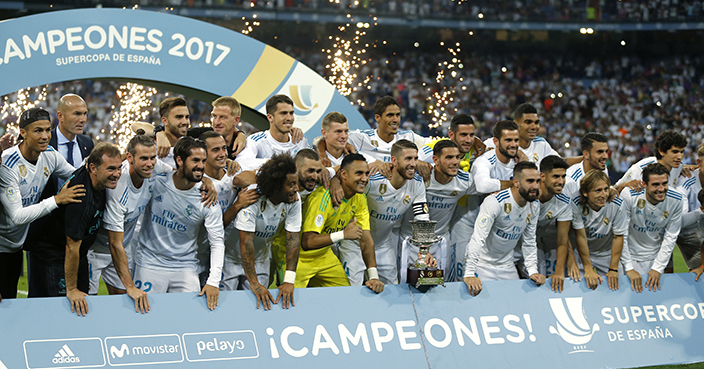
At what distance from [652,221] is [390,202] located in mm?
3150

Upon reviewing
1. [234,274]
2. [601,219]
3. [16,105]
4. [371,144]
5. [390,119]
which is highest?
[16,105]

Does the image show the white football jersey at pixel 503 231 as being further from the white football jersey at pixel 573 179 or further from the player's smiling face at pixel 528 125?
the player's smiling face at pixel 528 125

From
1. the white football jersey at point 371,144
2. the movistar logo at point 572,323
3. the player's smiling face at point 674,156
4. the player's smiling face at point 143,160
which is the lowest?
the movistar logo at point 572,323

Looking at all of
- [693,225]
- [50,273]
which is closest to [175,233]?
[50,273]

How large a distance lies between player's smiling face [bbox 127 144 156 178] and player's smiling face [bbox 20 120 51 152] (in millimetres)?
791

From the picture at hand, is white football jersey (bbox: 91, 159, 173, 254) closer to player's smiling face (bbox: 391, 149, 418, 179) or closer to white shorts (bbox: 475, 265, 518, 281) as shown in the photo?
player's smiling face (bbox: 391, 149, 418, 179)

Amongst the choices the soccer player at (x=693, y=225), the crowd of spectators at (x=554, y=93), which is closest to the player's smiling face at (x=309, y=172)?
the soccer player at (x=693, y=225)

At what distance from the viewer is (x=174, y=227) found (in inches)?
221

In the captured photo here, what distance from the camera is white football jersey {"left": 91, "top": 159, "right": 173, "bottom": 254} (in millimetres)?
5195

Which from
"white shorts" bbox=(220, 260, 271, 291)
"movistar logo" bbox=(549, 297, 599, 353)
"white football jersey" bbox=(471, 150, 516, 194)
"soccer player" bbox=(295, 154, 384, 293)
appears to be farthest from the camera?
"white football jersey" bbox=(471, 150, 516, 194)

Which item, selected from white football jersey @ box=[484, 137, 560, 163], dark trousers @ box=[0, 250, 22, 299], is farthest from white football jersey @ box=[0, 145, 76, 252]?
white football jersey @ box=[484, 137, 560, 163]

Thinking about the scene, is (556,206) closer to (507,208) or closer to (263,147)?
(507,208)

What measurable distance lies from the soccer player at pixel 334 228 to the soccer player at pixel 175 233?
2.92 feet

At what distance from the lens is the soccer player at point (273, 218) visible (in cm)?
524
